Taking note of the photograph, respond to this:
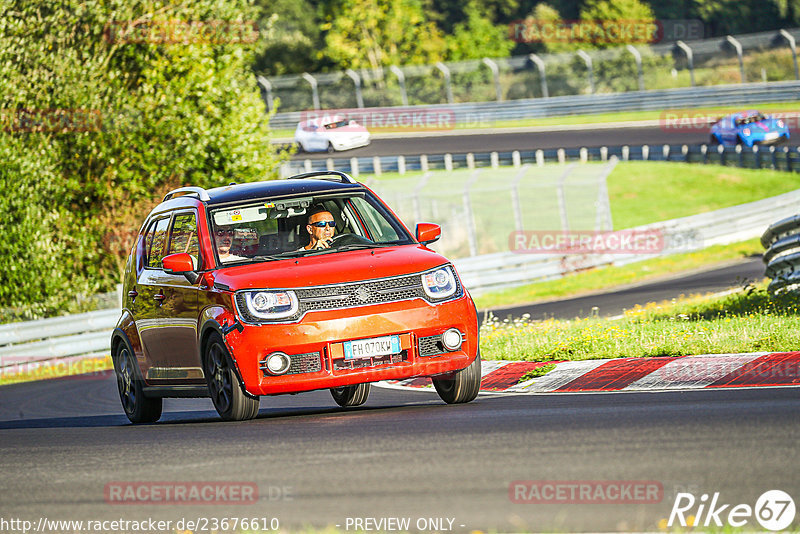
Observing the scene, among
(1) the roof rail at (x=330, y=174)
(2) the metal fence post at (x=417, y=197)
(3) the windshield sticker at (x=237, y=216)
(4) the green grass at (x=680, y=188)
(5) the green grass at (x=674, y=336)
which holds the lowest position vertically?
(4) the green grass at (x=680, y=188)

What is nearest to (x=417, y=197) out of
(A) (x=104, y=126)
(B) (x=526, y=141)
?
(A) (x=104, y=126)

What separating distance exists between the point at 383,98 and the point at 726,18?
104ft

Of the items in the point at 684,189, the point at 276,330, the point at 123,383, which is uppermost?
the point at 276,330

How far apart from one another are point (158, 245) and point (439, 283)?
116 inches

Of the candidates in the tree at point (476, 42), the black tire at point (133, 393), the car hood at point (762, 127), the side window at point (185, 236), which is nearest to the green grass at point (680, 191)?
the car hood at point (762, 127)

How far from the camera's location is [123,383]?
1107 centimetres

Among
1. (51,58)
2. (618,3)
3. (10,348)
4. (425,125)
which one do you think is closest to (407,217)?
(51,58)

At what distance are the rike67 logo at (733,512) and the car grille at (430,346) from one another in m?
3.64

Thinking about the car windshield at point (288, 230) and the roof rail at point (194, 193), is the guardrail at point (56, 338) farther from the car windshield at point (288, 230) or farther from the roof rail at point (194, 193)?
the car windshield at point (288, 230)

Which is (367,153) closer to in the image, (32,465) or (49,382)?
(49,382)

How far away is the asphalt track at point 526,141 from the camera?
47875mm

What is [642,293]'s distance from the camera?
77.8ft

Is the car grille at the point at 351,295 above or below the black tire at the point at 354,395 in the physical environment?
above

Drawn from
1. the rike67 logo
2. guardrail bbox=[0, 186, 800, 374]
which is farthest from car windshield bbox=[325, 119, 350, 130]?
the rike67 logo
